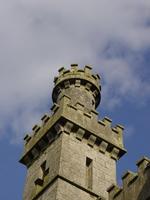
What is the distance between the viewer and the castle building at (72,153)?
→ 23.4m

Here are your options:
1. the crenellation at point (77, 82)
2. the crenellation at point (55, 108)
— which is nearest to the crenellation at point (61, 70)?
the crenellation at point (77, 82)

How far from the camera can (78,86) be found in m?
29.8

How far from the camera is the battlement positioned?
25.6 metres

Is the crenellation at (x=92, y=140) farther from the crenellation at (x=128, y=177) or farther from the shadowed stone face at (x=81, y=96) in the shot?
the crenellation at (x=128, y=177)

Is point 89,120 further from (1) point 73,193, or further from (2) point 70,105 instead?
(1) point 73,193

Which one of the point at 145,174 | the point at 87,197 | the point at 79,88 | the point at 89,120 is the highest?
the point at 79,88

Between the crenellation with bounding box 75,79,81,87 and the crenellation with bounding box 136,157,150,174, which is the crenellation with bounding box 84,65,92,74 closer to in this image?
the crenellation with bounding box 75,79,81,87

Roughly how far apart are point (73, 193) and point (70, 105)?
16.5ft

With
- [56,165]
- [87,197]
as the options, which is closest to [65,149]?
[56,165]

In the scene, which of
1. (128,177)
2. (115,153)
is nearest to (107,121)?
(115,153)

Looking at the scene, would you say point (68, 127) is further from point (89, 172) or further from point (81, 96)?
point (81, 96)

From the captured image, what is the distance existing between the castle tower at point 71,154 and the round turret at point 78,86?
0.96 ft

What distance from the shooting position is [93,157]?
2548 cm

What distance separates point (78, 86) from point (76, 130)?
184 inches
